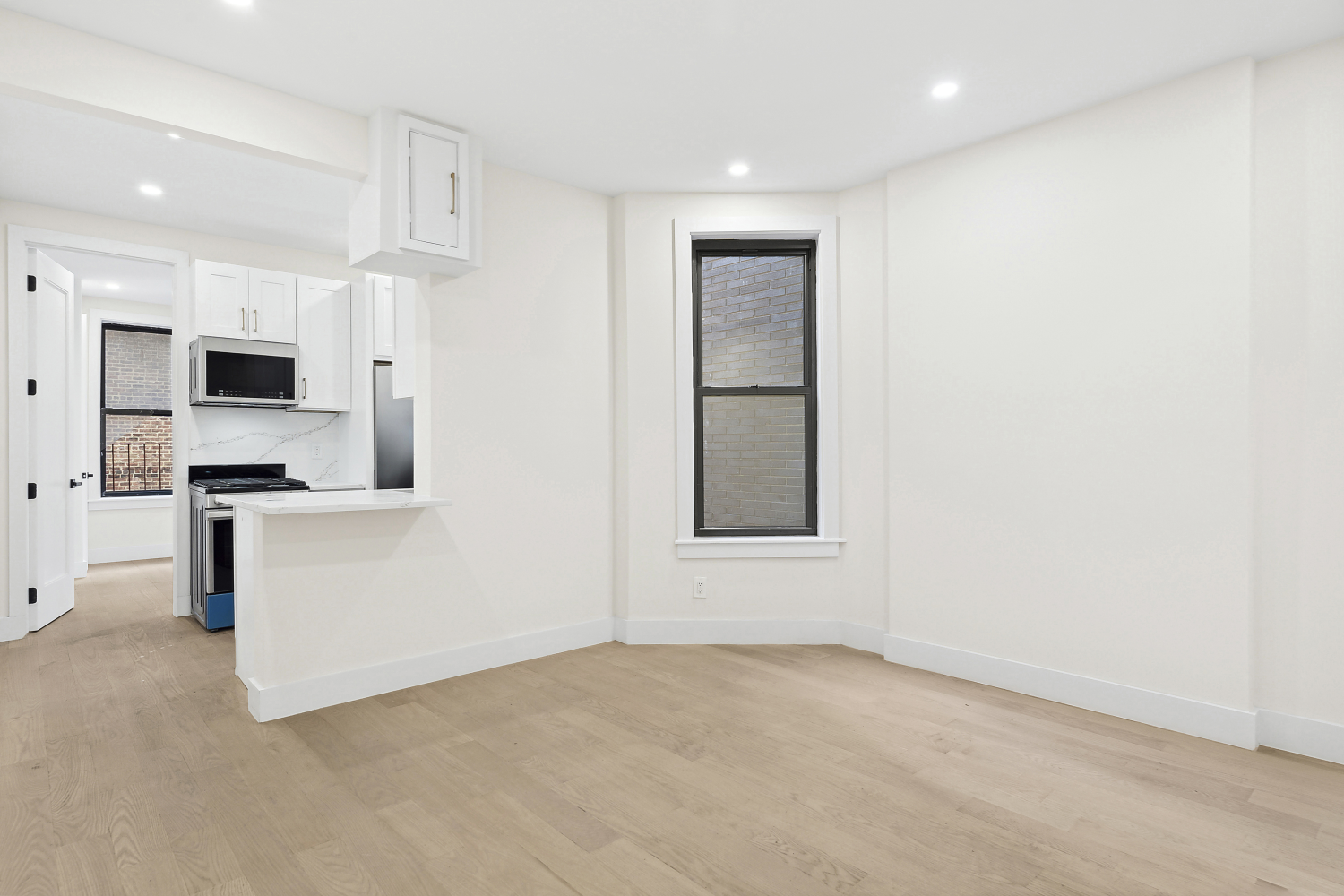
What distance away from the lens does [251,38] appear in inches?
97.9

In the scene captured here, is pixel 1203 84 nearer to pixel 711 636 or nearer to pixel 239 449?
pixel 711 636

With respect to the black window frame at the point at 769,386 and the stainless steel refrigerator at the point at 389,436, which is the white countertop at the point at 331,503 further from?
the black window frame at the point at 769,386

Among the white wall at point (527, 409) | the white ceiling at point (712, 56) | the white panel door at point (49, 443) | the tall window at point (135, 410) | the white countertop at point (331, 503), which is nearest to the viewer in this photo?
the white ceiling at point (712, 56)

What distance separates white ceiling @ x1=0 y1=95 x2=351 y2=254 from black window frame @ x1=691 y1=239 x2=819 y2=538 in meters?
1.99

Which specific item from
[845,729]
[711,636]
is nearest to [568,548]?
[711,636]

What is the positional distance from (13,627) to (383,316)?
284 cm

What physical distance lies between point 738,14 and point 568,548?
2698mm

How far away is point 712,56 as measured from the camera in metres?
2.61

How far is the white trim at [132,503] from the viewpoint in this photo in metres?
6.73

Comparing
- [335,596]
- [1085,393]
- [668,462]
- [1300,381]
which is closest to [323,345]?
[335,596]

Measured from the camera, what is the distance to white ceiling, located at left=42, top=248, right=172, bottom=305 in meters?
5.15

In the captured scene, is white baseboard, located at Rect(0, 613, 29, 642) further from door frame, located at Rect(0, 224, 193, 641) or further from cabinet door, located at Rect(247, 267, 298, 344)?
cabinet door, located at Rect(247, 267, 298, 344)

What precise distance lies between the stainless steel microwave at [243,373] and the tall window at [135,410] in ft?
9.20

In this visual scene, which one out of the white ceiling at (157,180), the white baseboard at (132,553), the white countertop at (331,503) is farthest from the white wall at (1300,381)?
the white baseboard at (132,553)
